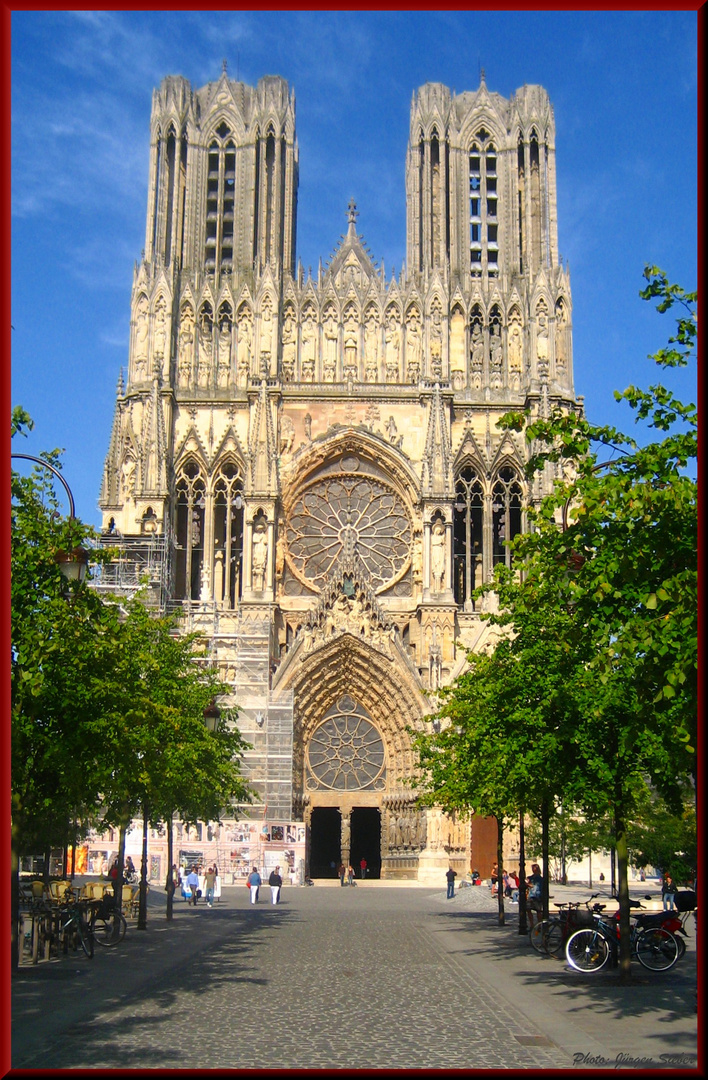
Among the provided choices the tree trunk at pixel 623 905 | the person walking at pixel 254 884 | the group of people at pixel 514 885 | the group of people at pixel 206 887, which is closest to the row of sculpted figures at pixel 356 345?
the group of people at pixel 514 885

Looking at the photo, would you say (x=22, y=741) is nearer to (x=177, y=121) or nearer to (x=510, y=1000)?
(x=510, y=1000)

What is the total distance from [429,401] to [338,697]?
1226cm

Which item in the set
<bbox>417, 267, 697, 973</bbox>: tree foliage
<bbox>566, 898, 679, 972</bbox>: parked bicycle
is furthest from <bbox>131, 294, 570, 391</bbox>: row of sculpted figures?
<bbox>566, 898, 679, 972</bbox>: parked bicycle

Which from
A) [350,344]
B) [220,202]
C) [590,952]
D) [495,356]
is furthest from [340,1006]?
[220,202]

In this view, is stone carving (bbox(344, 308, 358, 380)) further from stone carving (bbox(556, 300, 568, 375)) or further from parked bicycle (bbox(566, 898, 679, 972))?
parked bicycle (bbox(566, 898, 679, 972))

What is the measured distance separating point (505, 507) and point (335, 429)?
24.4 ft

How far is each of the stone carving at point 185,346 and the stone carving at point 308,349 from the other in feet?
15.1

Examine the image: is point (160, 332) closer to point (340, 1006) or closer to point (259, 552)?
point (259, 552)

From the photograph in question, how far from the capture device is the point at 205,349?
167ft

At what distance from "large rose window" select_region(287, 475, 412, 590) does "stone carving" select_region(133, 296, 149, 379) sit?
27.3 feet

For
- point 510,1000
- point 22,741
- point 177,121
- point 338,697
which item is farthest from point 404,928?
point 177,121

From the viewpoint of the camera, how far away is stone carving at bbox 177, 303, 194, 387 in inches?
1973

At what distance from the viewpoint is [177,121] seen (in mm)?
52844

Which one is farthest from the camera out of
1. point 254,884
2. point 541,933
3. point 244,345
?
point 244,345
